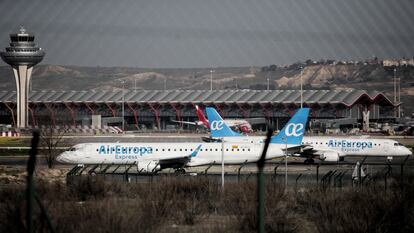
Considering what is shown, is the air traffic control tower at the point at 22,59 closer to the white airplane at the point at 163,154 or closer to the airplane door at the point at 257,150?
the white airplane at the point at 163,154

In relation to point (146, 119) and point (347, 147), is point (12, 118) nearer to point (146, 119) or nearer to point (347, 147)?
point (146, 119)

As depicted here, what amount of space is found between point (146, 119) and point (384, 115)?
55.9 m

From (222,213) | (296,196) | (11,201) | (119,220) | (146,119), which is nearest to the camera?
(119,220)

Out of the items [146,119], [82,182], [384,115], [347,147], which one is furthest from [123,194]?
[384,115]

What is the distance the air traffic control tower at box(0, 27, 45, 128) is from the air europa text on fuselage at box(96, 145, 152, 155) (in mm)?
100634

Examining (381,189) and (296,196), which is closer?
(381,189)

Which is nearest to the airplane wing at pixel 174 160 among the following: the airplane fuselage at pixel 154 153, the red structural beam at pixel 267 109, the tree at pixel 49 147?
the airplane fuselage at pixel 154 153

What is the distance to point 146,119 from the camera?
185 m

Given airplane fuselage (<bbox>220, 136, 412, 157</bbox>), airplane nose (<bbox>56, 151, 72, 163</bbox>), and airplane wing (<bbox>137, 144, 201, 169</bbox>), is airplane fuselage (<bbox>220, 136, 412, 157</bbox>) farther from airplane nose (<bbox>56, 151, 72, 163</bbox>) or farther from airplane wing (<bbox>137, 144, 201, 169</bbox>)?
airplane nose (<bbox>56, 151, 72, 163</bbox>)

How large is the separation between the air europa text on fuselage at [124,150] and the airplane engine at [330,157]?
63.1 feet

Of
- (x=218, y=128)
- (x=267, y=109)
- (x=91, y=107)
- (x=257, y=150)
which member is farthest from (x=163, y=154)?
(x=91, y=107)

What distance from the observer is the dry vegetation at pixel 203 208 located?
28219mm

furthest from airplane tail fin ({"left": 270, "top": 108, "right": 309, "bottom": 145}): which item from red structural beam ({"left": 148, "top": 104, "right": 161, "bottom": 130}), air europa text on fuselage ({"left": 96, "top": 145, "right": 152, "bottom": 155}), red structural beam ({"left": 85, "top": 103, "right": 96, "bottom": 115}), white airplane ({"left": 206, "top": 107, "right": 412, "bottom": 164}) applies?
red structural beam ({"left": 85, "top": 103, "right": 96, "bottom": 115})

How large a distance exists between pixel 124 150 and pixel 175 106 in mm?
114486
